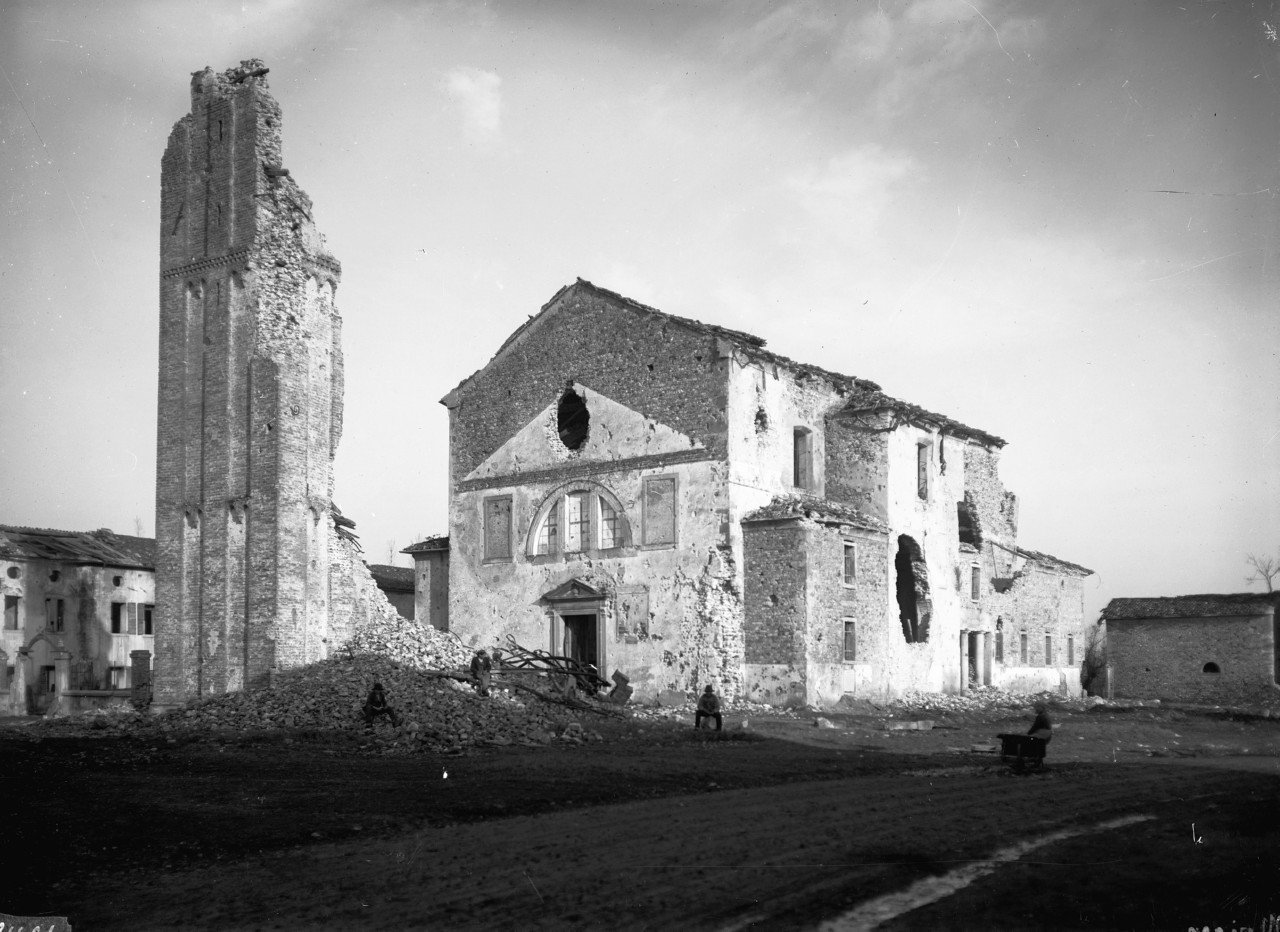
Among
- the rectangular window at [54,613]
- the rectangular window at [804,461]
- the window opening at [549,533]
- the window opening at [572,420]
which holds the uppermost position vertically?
the window opening at [572,420]

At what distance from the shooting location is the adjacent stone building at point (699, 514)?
30297mm

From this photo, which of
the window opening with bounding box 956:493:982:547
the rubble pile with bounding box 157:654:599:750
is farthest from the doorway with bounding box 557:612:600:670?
the window opening with bounding box 956:493:982:547

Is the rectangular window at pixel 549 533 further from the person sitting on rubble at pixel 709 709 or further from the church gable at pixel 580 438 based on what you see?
the person sitting on rubble at pixel 709 709

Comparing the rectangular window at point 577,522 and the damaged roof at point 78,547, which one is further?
the damaged roof at point 78,547

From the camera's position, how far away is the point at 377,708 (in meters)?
22.0

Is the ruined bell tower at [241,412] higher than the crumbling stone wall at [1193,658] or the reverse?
higher

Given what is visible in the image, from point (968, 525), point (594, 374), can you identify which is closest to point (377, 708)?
point (594, 374)

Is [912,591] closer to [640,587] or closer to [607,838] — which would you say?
[640,587]

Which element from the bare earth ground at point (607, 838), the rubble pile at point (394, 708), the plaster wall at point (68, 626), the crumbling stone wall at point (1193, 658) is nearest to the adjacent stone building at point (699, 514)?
the rubble pile at point (394, 708)

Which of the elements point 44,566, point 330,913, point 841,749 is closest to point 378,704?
point 841,749

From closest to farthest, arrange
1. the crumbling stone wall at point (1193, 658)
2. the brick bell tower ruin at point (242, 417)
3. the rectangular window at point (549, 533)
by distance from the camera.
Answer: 1. the brick bell tower ruin at point (242, 417)
2. the rectangular window at point (549, 533)
3. the crumbling stone wall at point (1193, 658)

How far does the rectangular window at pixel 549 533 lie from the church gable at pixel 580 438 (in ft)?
4.32

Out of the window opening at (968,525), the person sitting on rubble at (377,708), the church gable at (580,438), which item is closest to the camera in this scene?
the person sitting on rubble at (377,708)

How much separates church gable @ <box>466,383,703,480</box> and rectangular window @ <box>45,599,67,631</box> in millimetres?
19359
